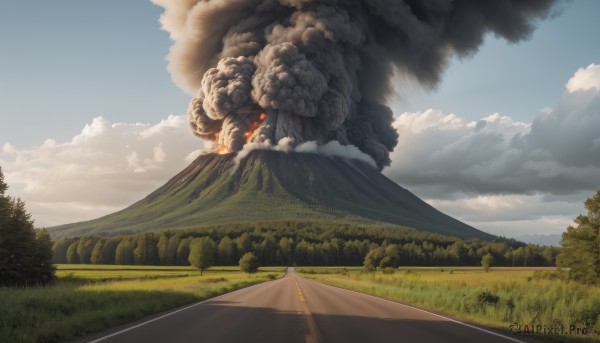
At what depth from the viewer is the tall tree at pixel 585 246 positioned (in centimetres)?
4256

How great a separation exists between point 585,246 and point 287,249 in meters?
103

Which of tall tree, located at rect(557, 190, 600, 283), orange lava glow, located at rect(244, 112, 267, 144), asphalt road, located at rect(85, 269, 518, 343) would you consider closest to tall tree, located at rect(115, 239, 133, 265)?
orange lava glow, located at rect(244, 112, 267, 144)

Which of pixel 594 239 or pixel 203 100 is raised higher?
pixel 203 100

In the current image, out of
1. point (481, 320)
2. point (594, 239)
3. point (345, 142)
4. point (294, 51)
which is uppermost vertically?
point (294, 51)

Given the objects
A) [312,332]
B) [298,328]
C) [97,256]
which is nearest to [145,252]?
[97,256]

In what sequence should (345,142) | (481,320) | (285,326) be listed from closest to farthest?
(285,326) < (481,320) < (345,142)

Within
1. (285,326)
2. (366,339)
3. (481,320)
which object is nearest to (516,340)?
(366,339)

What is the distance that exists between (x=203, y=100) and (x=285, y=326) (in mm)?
165568

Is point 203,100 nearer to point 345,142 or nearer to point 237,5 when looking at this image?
point 237,5

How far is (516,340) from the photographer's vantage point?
472 inches

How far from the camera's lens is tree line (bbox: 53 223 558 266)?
126m

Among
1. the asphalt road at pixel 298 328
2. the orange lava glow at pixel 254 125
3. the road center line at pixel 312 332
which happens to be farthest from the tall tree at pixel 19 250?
the orange lava glow at pixel 254 125

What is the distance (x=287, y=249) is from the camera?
140875 millimetres

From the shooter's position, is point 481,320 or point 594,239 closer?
point 481,320
